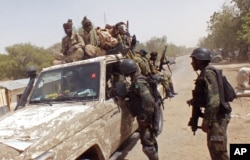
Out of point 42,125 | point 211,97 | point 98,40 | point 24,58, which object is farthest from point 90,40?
point 24,58

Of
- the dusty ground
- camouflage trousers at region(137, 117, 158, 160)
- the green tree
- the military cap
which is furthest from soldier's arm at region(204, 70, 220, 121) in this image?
the green tree

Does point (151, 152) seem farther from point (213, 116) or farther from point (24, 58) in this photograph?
point (24, 58)

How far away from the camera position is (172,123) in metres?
7.65

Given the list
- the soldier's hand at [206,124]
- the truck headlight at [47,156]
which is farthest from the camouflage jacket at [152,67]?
the truck headlight at [47,156]

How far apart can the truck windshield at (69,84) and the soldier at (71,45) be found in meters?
0.83

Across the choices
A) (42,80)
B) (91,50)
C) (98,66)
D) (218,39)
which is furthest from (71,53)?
(218,39)

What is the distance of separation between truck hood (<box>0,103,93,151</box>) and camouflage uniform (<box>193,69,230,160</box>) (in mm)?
1475

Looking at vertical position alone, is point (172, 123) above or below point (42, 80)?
below

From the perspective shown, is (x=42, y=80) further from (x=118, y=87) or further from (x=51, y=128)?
(x=51, y=128)

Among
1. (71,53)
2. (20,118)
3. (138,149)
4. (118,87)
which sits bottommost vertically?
(138,149)

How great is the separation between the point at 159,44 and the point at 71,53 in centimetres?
8323

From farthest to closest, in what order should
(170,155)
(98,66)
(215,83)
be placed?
(170,155) → (98,66) → (215,83)

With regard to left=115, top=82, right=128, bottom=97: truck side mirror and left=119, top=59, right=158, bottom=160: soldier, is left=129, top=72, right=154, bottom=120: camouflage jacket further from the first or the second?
left=115, top=82, right=128, bottom=97: truck side mirror

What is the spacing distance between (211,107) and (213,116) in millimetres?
127
